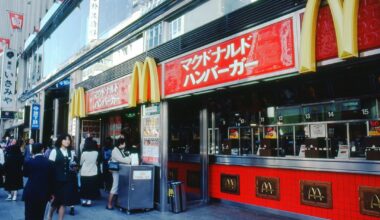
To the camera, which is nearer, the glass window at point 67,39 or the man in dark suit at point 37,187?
the man in dark suit at point 37,187

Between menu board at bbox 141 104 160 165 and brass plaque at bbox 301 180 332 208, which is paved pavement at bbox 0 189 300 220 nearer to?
brass plaque at bbox 301 180 332 208

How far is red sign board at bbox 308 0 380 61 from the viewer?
4.33 m

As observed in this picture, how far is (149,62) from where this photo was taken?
8758mm

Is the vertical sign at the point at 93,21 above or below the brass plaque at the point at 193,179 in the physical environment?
above

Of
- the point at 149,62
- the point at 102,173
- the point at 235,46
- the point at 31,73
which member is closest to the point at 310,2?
the point at 235,46

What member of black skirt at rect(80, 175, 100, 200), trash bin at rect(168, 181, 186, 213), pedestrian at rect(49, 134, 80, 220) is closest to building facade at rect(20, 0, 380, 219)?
trash bin at rect(168, 181, 186, 213)

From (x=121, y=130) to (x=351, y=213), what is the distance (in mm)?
9765

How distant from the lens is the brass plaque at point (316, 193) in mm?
6746

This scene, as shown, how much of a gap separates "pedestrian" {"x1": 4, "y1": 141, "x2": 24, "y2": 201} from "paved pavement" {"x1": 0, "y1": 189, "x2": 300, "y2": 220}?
4.22ft

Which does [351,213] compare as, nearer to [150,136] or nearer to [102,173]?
[150,136]

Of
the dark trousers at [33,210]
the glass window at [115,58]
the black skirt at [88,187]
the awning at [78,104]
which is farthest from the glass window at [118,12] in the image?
the dark trousers at [33,210]

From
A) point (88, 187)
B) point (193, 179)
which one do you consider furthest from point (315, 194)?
point (88, 187)

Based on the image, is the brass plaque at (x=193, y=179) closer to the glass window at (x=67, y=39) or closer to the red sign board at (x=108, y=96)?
the red sign board at (x=108, y=96)

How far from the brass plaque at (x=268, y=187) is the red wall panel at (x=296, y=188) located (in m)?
0.10
